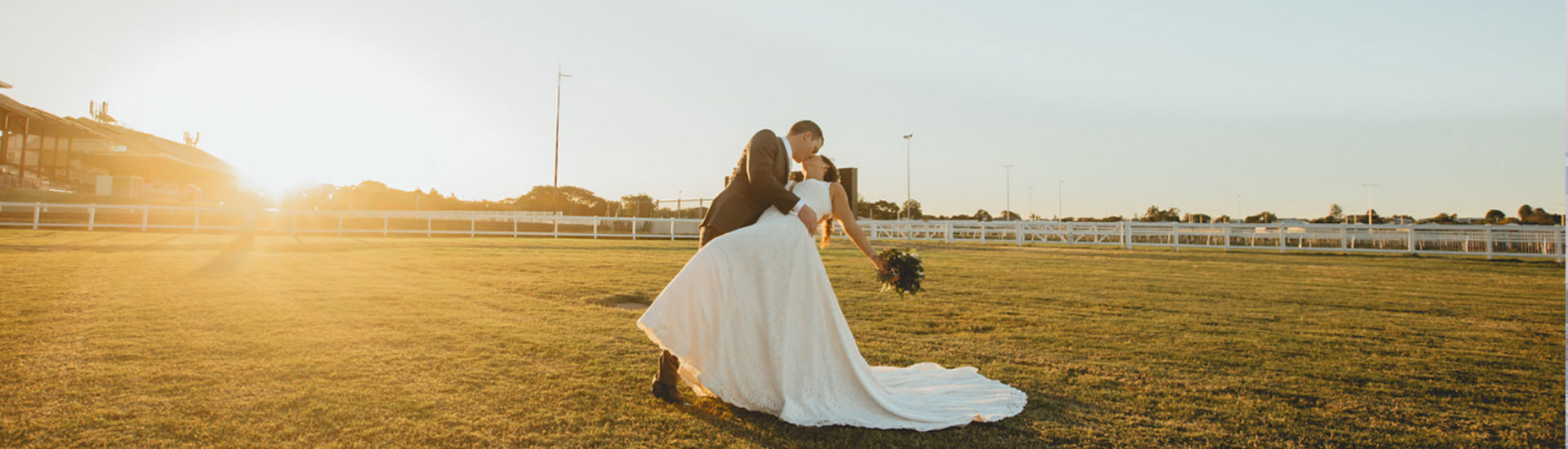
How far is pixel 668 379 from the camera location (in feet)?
10.9

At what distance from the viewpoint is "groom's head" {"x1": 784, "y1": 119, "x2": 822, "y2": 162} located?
3379 millimetres

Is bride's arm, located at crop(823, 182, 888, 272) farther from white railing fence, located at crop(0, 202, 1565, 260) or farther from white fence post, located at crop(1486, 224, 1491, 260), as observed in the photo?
white fence post, located at crop(1486, 224, 1491, 260)

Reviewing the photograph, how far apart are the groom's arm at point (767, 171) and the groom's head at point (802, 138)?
201mm

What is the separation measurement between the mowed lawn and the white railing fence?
13.9m

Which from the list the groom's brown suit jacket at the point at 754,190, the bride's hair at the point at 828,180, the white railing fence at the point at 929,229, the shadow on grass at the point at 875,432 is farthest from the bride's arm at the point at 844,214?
the white railing fence at the point at 929,229

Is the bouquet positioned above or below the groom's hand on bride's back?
below

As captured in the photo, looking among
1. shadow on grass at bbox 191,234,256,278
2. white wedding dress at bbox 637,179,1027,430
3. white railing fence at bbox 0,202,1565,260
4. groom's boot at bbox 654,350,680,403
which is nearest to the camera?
white wedding dress at bbox 637,179,1027,430

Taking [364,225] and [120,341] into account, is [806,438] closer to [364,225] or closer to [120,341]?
[120,341]

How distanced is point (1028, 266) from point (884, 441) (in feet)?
39.4

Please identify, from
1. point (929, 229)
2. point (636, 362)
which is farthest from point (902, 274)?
point (929, 229)

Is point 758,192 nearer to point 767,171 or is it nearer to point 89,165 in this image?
point 767,171

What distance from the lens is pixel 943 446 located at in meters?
2.67

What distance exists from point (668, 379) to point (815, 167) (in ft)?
4.23

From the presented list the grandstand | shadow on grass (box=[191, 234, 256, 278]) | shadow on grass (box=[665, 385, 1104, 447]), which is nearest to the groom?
shadow on grass (box=[665, 385, 1104, 447])
